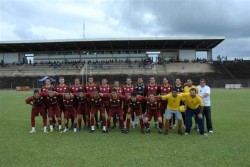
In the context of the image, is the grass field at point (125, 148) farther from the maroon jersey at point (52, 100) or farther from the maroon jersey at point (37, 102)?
the maroon jersey at point (52, 100)

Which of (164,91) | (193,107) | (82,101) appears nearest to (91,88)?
(82,101)

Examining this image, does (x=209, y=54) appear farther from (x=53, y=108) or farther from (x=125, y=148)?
Answer: (x=125, y=148)

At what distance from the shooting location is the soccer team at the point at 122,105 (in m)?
10.2

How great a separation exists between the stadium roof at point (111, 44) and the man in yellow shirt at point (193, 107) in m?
39.6

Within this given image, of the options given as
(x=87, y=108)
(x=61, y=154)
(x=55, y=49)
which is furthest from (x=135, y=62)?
(x=61, y=154)

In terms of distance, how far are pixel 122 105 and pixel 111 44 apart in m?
42.6

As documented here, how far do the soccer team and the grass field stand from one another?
44cm

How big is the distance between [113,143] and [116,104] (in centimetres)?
240

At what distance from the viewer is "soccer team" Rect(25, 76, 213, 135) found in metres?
10.2

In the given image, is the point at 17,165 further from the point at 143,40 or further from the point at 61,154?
the point at 143,40

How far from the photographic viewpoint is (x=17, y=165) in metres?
6.47

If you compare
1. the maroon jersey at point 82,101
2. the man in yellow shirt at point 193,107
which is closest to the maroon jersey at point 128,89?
the maroon jersey at point 82,101

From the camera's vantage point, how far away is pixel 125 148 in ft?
25.8

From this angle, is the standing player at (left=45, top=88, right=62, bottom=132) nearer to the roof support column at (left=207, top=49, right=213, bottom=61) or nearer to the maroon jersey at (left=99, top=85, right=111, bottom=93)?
the maroon jersey at (left=99, top=85, right=111, bottom=93)
